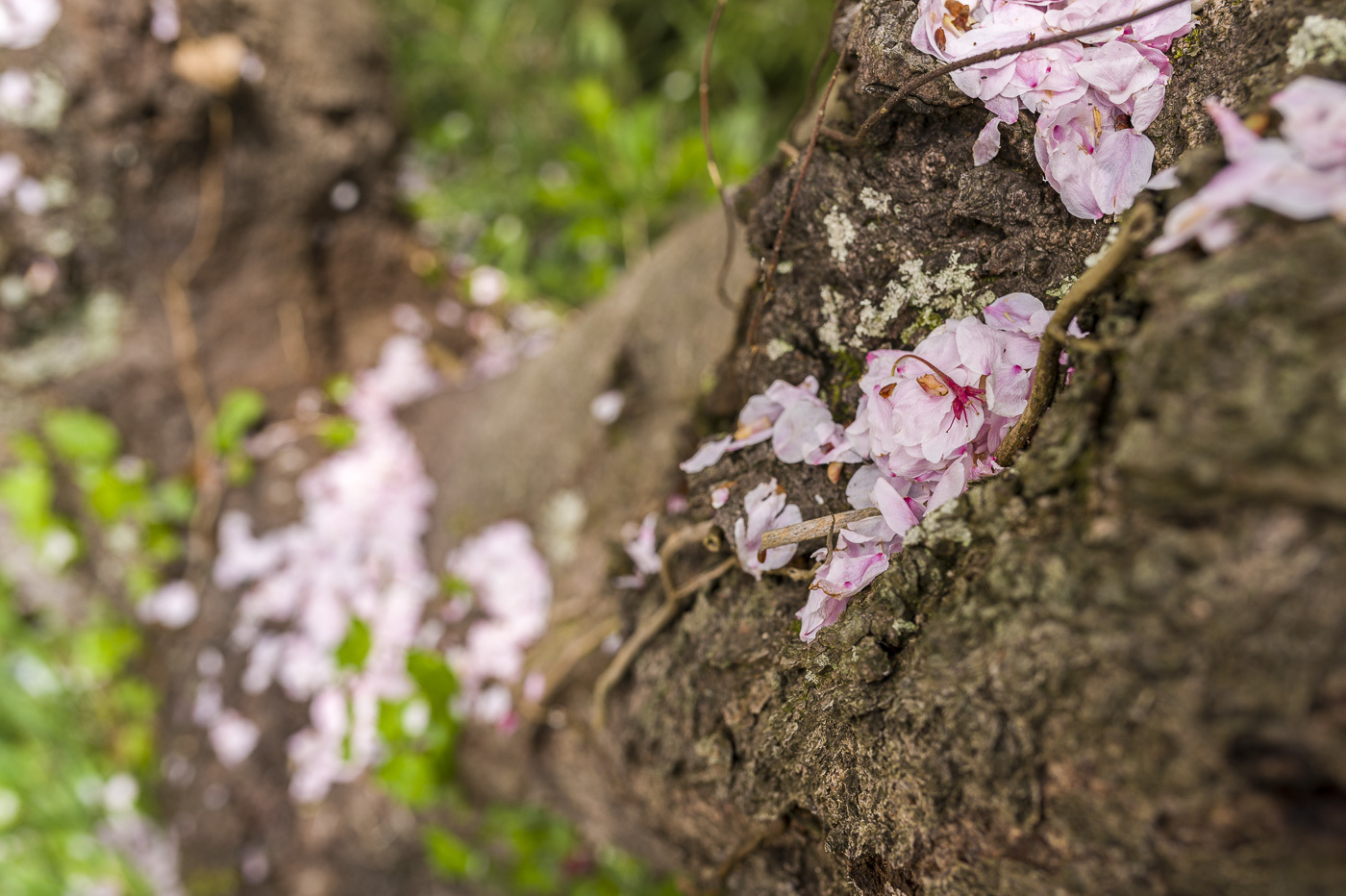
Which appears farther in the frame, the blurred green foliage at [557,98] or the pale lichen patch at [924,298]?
the blurred green foliage at [557,98]

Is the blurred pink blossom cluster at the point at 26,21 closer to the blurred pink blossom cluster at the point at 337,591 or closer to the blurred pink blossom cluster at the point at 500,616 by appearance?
the blurred pink blossom cluster at the point at 337,591

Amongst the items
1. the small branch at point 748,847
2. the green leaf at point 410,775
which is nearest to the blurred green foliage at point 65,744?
the green leaf at point 410,775

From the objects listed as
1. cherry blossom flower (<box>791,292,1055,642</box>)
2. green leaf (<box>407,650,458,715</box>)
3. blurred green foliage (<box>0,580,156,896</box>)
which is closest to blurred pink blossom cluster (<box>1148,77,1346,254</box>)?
cherry blossom flower (<box>791,292,1055,642</box>)

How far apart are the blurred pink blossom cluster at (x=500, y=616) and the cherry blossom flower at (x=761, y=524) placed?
3.13ft

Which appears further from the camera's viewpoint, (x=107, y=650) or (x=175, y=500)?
(x=107, y=650)

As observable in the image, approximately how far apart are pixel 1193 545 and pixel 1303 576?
50 mm

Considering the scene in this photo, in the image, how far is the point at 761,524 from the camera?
2.51 ft

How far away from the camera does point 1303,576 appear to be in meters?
0.40

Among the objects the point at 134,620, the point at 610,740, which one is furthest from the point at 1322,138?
the point at 134,620

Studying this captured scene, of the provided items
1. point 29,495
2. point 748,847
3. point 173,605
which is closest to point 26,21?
point 29,495

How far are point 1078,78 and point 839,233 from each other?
0.81ft

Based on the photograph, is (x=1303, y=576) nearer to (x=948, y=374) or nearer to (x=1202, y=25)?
(x=948, y=374)

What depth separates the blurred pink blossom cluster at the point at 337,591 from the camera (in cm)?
196

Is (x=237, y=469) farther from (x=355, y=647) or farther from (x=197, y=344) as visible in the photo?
(x=355, y=647)
